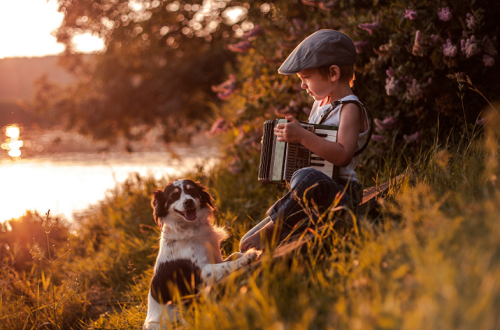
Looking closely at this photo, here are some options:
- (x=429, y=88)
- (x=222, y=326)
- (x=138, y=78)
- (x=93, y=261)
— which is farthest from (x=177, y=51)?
(x=222, y=326)

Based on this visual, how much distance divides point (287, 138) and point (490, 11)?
2.72 m

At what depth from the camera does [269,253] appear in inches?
87.9

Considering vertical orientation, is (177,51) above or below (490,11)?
above

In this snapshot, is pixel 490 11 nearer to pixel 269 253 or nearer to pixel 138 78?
pixel 269 253

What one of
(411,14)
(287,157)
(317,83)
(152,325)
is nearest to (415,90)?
(411,14)

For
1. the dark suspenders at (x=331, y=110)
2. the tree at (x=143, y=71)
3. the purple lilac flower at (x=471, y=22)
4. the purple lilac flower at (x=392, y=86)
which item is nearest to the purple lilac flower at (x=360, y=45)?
the purple lilac flower at (x=392, y=86)

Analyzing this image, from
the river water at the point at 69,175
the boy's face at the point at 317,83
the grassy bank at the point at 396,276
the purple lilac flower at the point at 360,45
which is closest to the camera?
the grassy bank at the point at 396,276

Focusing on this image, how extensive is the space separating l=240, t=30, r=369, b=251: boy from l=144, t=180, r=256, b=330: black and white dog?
301mm

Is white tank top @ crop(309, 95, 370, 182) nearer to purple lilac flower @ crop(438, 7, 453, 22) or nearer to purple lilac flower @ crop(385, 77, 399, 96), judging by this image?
purple lilac flower @ crop(385, 77, 399, 96)

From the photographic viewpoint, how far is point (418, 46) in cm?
414

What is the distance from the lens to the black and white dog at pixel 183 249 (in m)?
2.83

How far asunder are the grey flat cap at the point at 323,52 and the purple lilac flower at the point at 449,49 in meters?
1.35

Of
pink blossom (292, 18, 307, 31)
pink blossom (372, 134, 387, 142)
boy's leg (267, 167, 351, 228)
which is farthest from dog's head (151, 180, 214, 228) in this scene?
pink blossom (292, 18, 307, 31)

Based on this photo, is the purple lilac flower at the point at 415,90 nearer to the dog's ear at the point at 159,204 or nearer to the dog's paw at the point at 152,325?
the dog's ear at the point at 159,204
